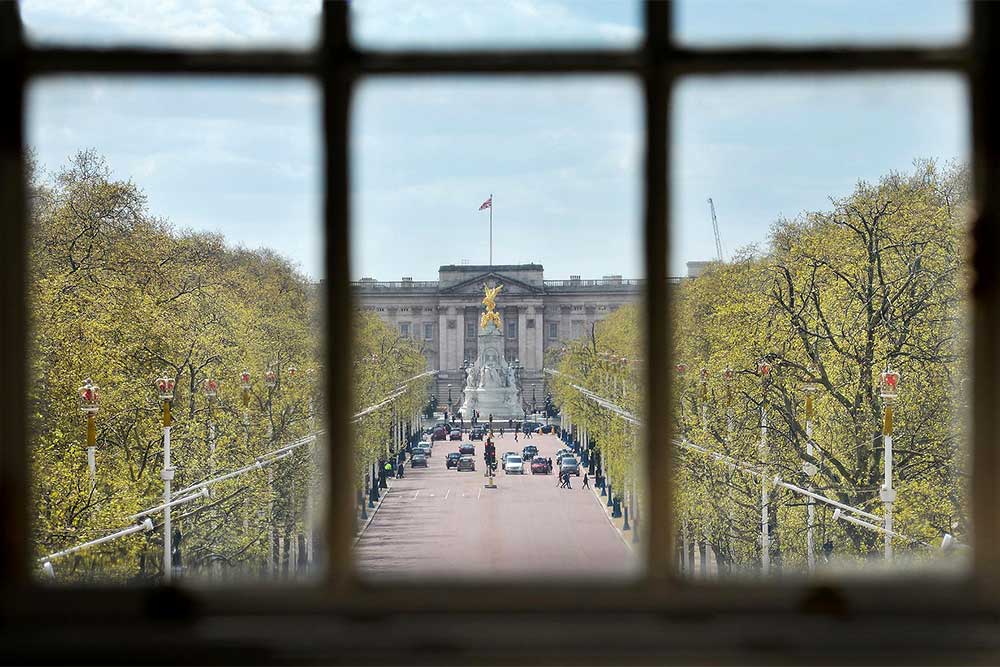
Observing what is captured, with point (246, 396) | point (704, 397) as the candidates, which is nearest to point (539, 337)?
point (704, 397)

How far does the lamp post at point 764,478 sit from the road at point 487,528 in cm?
363

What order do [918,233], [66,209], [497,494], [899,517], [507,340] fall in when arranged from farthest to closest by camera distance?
[507,340] < [497,494] < [66,209] < [918,233] < [899,517]

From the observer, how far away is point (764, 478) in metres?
27.6

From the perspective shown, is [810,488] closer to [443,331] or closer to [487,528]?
[487,528]

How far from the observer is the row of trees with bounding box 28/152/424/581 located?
79.7 feet

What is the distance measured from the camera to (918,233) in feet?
97.8

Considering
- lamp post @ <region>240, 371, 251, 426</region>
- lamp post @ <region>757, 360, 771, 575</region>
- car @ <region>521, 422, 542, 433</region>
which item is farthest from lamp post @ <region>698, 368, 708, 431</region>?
car @ <region>521, 422, 542, 433</region>

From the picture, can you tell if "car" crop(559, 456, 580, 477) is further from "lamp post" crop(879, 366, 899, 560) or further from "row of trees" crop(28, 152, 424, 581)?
"lamp post" crop(879, 366, 899, 560)

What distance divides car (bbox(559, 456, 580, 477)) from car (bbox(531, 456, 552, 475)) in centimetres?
155

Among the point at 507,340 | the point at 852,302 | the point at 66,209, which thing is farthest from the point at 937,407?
the point at 507,340

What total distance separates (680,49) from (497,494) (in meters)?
55.6

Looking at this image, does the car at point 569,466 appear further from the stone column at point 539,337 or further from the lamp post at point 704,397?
the stone column at point 539,337

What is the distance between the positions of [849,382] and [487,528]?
63.2 ft

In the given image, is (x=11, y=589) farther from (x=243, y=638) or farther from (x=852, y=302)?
(x=852, y=302)
